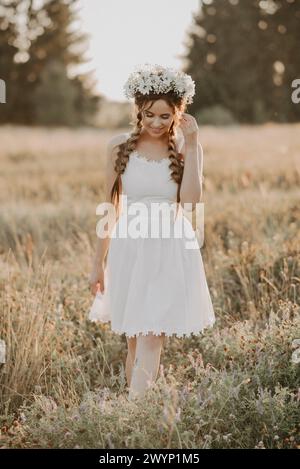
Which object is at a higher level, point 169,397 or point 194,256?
point 194,256

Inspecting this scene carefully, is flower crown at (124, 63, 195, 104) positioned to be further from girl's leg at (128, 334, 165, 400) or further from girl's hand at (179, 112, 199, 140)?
girl's leg at (128, 334, 165, 400)

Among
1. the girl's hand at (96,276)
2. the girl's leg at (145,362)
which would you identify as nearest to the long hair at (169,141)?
the girl's hand at (96,276)

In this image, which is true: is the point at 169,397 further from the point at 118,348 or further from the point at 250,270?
the point at 250,270

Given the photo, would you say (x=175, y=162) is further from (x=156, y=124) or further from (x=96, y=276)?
(x=96, y=276)

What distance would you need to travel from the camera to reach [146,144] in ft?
12.3

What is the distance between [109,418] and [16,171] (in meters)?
10.6

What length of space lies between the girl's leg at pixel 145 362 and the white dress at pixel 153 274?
0.25 feet

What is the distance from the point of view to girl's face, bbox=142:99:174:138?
11.7 ft

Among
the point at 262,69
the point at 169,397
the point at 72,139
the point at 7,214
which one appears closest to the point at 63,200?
the point at 7,214

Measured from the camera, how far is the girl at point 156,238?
3.56 metres

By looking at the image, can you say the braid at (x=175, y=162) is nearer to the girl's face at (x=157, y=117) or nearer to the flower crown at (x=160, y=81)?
the girl's face at (x=157, y=117)

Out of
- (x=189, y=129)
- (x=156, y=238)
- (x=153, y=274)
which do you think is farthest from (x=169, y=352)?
(x=189, y=129)

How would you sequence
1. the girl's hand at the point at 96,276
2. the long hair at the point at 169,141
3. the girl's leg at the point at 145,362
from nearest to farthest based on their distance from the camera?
the girl's leg at the point at 145,362, the long hair at the point at 169,141, the girl's hand at the point at 96,276

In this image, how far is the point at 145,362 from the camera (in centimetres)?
353
